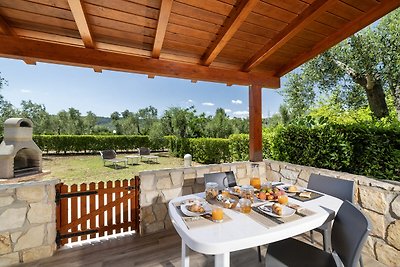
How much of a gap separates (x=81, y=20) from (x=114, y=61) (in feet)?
2.38

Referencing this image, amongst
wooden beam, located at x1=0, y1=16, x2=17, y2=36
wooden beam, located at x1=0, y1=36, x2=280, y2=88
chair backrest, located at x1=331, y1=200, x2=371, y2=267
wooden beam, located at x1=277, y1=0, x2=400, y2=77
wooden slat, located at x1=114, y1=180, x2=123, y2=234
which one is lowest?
wooden slat, located at x1=114, y1=180, x2=123, y2=234

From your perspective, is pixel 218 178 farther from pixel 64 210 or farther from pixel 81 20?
pixel 81 20

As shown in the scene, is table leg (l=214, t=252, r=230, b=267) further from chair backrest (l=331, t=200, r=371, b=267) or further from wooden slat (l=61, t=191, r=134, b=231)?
wooden slat (l=61, t=191, r=134, b=231)

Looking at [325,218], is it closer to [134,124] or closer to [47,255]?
[47,255]

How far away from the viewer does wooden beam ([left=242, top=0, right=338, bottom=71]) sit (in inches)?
92.5

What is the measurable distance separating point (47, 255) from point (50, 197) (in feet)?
2.30

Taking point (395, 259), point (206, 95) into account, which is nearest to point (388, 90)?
point (395, 259)

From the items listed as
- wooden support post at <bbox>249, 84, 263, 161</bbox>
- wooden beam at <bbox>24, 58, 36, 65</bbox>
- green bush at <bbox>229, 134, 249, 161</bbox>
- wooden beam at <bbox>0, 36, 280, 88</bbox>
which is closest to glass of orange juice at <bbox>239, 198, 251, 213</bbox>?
wooden beam at <bbox>0, 36, 280, 88</bbox>

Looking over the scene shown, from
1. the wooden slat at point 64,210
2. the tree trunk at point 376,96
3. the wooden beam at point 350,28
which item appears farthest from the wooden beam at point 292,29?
the tree trunk at point 376,96

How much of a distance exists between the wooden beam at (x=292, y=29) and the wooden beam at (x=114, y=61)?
382 mm

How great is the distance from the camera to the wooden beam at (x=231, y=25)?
2.25m

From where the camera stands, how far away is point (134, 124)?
20.8m

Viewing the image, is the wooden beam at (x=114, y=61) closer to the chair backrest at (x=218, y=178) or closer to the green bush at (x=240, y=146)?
the chair backrest at (x=218, y=178)

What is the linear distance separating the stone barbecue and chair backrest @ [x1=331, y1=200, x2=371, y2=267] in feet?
18.8
